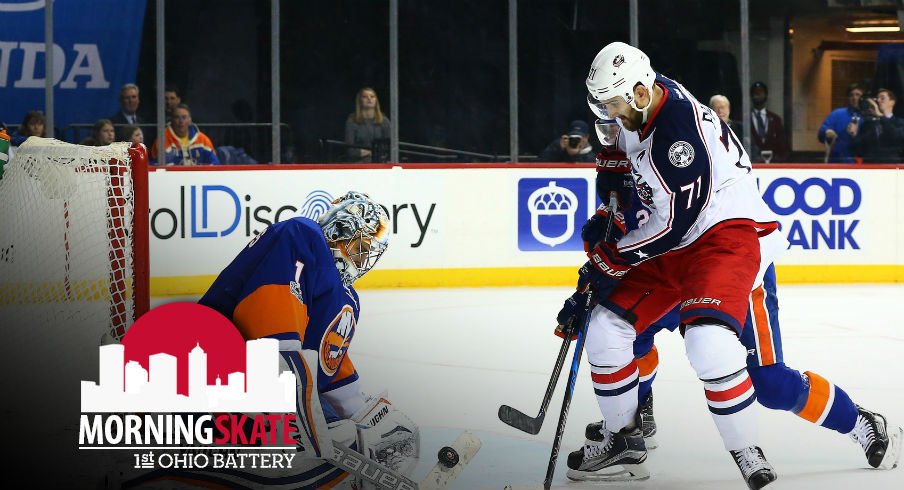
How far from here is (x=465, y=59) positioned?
26.4 ft

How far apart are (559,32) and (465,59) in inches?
24.7

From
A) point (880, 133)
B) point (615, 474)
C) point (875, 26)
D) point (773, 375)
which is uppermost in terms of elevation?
point (875, 26)

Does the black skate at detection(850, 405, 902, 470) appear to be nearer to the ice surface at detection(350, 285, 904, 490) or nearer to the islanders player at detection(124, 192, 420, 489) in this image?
the ice surface at detection(350, 285, 904, 490)

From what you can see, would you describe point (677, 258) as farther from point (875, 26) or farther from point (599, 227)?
point (875, 26)

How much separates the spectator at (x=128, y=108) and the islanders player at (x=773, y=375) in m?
4.89

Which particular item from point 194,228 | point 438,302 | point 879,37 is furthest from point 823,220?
point 194,228

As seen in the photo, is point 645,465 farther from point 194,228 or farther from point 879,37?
point 879,37

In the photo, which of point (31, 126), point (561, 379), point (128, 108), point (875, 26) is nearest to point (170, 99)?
point (128, 108)

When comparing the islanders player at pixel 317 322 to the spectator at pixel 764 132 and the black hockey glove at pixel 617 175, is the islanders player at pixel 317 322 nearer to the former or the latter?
the black hockey glove at pixel 617 175

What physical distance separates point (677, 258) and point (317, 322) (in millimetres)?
957

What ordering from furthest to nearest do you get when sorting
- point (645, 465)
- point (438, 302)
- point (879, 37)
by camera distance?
point (879, 37), point (438, 302), point (645, 465)

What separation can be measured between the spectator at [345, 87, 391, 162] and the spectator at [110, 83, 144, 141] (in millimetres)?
1251

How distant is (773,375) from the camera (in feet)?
9.80

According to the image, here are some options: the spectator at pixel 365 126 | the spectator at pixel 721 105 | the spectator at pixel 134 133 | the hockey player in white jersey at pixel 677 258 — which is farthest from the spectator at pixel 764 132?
the hockey player in white jersey at pixel 677 258
